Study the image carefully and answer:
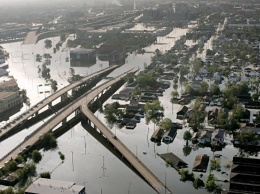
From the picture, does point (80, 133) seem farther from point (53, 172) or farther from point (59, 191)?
point (59, 191)

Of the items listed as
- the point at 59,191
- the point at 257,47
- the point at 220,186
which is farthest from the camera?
the point at 257,47

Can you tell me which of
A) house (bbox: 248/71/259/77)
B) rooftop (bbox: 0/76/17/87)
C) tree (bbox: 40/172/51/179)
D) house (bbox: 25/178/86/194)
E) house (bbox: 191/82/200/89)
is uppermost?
rooftop (bbox: 0/76/17/87)

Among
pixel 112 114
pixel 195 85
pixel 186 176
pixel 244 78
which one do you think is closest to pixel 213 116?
pixel 112 114

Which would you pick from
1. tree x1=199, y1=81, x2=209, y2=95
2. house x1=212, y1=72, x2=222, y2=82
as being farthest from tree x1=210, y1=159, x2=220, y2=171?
house x1=212, y1=72, x2=222, y2=82

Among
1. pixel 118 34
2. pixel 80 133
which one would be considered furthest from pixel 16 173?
pixel 118 34

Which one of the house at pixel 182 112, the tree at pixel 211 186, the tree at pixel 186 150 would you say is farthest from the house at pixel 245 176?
the house at pixel 182 112

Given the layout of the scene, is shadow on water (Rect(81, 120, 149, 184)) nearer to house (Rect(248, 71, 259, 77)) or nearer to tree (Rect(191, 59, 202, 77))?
tree (Rect(191, 59, 202, 77))
